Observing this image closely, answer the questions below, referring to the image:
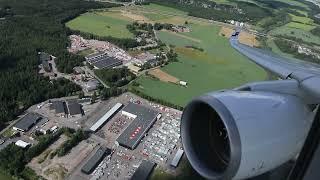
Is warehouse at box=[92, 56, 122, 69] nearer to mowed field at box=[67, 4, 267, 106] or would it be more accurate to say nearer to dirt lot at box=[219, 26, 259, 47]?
mowed field at box=[67, 4, 267, 106]

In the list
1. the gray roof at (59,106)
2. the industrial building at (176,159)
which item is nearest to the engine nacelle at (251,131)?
the industrial building at (176,159)

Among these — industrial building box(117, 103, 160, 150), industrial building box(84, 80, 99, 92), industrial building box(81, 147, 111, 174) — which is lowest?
industrial building box(81, 147, 111, 174)

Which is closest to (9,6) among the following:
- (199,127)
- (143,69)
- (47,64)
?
(47,64)

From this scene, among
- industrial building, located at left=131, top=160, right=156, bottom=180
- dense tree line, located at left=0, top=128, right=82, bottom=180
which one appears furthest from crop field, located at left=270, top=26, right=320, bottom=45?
dense tree line, located at left=0, top=128, right=82, bottom=180

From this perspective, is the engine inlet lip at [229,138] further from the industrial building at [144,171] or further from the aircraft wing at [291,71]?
the industrial building at [144,171]

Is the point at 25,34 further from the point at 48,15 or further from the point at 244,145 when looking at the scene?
the point at 244,145

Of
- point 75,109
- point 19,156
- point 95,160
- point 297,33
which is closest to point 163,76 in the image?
point 75,109
